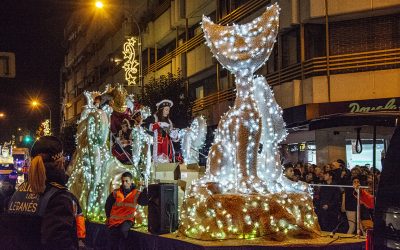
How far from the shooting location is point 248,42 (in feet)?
35.0

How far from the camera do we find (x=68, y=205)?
4672mm

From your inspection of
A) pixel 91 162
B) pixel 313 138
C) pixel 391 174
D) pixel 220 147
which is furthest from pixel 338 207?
pixel 313 138

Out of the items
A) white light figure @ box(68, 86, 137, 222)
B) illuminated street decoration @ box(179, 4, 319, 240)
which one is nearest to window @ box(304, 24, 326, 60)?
white light figure @ box(68, 86, 137, 222)

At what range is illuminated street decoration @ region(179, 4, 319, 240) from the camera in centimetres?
1027

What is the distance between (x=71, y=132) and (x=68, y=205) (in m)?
45.5

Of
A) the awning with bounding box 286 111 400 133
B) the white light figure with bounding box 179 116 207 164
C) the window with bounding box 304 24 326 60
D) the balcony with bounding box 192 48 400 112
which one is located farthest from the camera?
the window with bounding box 304 24 326 60

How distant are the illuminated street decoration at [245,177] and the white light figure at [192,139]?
297 cm

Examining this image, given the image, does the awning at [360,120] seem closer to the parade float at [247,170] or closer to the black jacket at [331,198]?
the parade float at [247,170]

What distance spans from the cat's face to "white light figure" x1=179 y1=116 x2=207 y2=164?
348cm

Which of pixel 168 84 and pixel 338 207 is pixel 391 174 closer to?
pixel 338 207

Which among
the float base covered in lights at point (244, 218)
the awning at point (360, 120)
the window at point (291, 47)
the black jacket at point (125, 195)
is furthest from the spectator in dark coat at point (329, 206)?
the window at point (291, 47)

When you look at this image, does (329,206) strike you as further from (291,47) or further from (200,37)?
(200,37)

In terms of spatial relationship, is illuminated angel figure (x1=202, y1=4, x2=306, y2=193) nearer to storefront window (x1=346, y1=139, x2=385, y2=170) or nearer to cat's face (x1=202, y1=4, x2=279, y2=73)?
cat's face (x1=202, y1=4, x2=279, y2=73)

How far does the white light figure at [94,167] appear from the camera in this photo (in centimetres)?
1443
